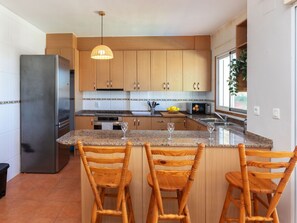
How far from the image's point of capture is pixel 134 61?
5012 millimetres

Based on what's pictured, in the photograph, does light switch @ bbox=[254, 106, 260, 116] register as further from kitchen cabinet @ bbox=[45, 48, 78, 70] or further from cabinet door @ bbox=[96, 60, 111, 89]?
kitchen cabinet @ bbox=[45, 48, 78, 70]

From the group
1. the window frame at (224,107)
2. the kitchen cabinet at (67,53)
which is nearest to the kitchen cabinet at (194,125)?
the window frame at (224,107)

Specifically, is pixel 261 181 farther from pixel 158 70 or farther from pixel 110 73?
pixel 110 73

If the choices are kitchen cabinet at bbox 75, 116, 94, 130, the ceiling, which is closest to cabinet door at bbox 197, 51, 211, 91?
the ceiling

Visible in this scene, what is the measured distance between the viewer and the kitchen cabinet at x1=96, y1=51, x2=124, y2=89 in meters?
5.02

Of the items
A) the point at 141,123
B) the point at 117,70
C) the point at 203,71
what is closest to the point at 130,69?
the point at 117,70

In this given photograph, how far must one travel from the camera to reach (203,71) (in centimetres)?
504

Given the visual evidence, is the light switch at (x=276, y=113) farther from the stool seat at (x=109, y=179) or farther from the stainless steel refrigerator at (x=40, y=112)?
the stainless steel refrigerator at (x=40, y=112)

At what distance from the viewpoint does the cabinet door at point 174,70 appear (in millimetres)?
5012

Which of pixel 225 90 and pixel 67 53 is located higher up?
pixel 67 53

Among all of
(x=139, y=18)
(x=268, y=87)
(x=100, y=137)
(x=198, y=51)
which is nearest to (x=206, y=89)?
(x=198, y=51)

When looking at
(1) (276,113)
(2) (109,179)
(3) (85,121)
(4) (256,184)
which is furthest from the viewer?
(3) (85,121)

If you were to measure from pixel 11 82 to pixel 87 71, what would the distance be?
168cm

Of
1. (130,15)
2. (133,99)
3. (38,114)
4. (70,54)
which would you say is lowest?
(38,114)
